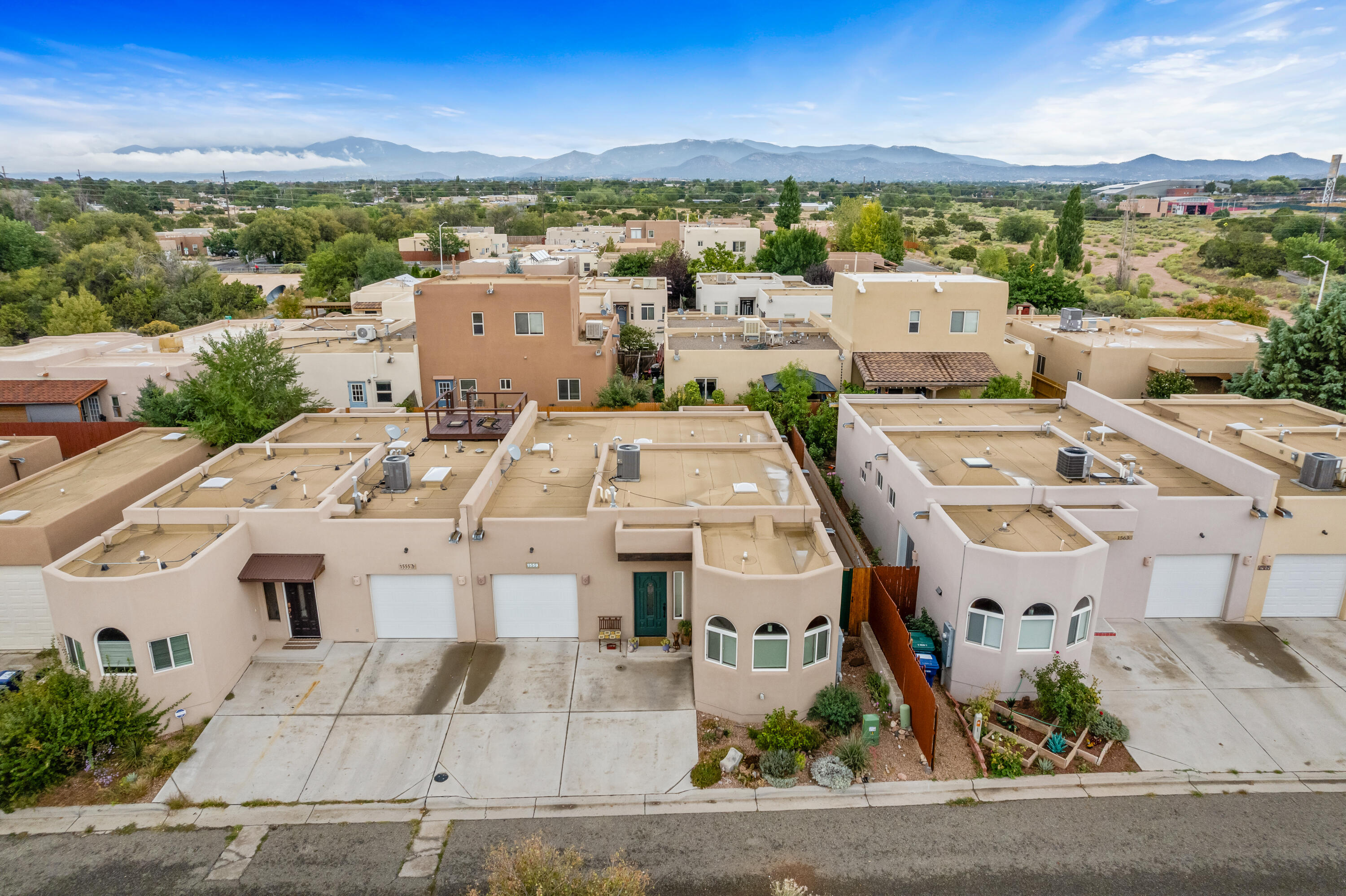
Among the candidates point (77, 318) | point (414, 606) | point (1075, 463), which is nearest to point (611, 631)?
point (414, 606)

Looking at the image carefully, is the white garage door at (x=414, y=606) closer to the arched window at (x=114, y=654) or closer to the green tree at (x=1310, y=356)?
the arched window at (x=114, y=654)

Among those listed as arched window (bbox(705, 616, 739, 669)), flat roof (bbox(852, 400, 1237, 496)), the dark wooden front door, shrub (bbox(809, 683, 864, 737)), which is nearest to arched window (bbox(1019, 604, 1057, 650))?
shrub (bbox(809, 683, 864, 737))

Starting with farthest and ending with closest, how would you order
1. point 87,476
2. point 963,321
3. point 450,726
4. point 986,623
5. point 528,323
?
point 963,321 < point 528,323 < point 87,476 < point 986,623 < point 450,726

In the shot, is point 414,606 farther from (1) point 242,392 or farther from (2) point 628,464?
(1) point 242,392

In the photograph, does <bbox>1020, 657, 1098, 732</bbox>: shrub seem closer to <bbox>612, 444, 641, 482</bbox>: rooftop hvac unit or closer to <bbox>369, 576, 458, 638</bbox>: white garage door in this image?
<bbox>612, 444, 641, 482</bbox>: rooftop hvac unit

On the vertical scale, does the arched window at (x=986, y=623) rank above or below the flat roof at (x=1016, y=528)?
below

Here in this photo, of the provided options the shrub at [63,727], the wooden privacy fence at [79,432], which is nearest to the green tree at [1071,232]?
the wooden privacy fence at [79,432]

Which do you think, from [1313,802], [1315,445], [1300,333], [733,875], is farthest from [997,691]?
[1300,333]
